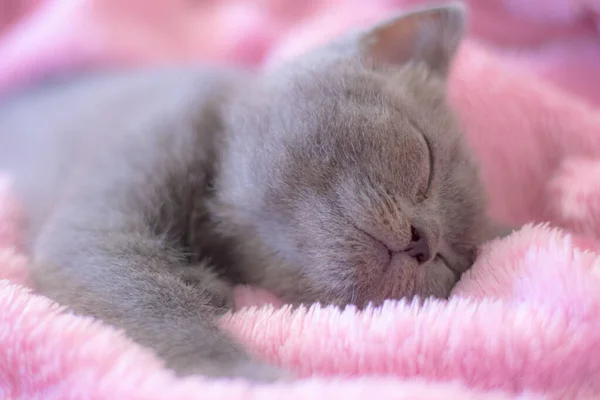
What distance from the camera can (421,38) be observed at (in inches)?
34.4

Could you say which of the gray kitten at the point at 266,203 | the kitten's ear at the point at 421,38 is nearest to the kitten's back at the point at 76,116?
the gray kitten at the point at 266,203

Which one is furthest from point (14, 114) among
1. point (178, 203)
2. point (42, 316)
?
point (42, 316)

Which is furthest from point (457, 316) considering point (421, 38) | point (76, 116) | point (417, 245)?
point (76, 116)

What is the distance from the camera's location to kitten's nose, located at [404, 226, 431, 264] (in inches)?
25.2

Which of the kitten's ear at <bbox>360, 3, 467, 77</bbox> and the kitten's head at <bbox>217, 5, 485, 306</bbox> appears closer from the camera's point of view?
the kitten's head at <bbox>217, 5, 485, 306</bbox>

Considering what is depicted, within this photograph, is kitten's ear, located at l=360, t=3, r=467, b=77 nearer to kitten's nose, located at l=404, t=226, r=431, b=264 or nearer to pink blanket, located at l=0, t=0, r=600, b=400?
pink blanket, located at l=0, t=0, r=600, b=400

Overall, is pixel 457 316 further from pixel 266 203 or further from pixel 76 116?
pixel 76 116

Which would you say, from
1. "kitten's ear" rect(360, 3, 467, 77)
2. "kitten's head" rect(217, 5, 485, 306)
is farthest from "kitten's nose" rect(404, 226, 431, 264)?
"kitten's ear" rect(360, 3, 467, 77)

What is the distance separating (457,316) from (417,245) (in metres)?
0.11

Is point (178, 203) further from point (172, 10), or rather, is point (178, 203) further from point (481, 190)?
point (172, 10)

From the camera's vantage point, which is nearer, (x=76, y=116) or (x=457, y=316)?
(x=457, y=316)

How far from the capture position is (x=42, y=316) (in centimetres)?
54

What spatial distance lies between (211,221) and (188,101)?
0.63 feet

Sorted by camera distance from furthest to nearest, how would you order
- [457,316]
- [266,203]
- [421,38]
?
[421,38], [266,203], [457,316]
